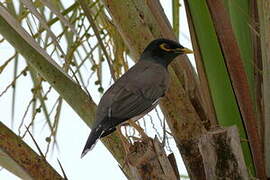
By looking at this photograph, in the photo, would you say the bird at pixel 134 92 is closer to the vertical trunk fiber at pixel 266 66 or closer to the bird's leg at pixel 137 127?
the bird's leg at pixel 137 127

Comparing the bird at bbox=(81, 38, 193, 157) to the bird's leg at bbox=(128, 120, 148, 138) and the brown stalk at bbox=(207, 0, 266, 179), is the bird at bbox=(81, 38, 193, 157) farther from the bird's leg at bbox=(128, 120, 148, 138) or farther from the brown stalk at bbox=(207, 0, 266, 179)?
the brown stalk at bbox=(207, 0, 266, 179)

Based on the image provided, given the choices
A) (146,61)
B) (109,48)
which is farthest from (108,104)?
(146,61)

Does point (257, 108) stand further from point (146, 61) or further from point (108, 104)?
point (146, 61)

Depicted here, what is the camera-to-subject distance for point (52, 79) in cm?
275

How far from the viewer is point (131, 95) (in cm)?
349

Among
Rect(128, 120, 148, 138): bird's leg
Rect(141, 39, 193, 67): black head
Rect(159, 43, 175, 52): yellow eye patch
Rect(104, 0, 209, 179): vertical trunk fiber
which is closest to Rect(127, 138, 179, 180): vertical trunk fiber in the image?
Rect(104, 0, 209, 179): vertical trunk fiber

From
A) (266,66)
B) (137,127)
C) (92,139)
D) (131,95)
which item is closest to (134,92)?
(131,95)

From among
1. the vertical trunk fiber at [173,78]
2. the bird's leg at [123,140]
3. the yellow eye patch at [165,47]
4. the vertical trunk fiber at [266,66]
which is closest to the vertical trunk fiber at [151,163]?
the bird's leg at [123,140]

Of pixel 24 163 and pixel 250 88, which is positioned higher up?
pixel 24 163

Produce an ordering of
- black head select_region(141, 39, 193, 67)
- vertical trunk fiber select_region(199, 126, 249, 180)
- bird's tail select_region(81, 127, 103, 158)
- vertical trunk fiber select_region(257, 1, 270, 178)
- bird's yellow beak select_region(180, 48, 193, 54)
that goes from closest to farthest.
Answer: vertical trunk fiber select_region(199, 126, 249, 180) → vertical trunk fiber select_region(257, 1, 270, 178) → bird's tail select_region(81, 127, 103, 158) → black head select_region(141, 39, 193, 67) → bird's yellow beak select_region(180, 48, 193, 54)

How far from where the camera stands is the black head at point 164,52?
3594 mm

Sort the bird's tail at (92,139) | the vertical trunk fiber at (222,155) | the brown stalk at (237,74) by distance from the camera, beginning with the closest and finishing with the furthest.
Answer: the vertical trunk fiber at (222,155)
the brown stalk at (237,74)
the bird's tail at (92,139)

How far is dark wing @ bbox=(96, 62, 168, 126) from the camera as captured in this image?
3.27 m

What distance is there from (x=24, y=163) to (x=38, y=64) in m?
0.56
